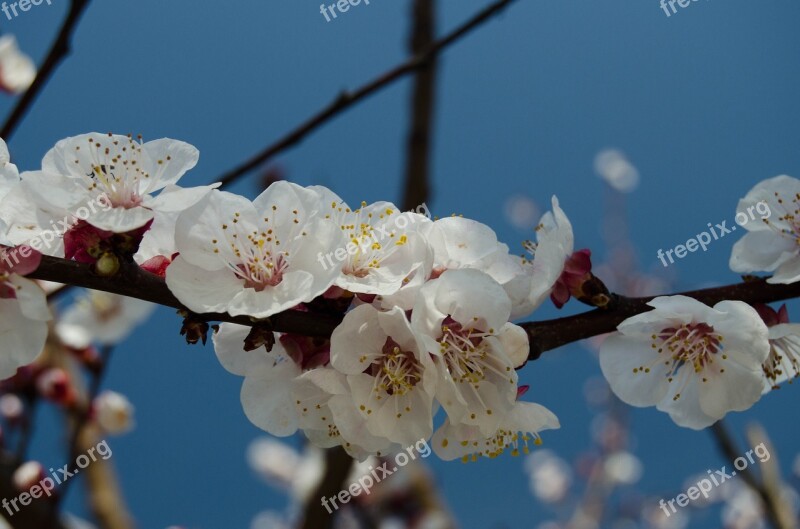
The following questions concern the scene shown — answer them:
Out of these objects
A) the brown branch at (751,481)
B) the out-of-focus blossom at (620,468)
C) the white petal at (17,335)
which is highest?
the white petal at (17,335)

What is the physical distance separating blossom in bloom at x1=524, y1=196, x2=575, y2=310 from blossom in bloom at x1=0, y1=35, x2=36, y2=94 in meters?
2.71

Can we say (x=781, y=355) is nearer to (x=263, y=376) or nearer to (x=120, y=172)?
(x=263, y=376)

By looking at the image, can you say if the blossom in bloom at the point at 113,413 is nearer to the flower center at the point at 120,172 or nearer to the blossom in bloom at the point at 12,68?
the blossom in bloom at the point at 12,68

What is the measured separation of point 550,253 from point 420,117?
5.34ft

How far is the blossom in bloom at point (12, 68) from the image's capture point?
3100 millimetres

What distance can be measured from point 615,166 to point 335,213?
7.37 meters

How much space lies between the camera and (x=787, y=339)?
127 centimetres

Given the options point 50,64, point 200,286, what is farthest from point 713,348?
point 50,64

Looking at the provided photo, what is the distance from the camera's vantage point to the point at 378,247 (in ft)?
3.37

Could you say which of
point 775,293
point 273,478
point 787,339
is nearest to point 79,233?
point 775,293

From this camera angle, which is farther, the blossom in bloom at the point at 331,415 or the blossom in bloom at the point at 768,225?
the blossom in bloom at the point at 768,225

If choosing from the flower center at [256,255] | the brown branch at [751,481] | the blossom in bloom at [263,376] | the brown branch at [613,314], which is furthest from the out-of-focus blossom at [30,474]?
the brown branch at [751,481]

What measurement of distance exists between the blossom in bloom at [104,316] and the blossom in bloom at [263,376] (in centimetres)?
218

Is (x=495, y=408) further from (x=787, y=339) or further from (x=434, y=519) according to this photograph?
(x=434, y=519)
